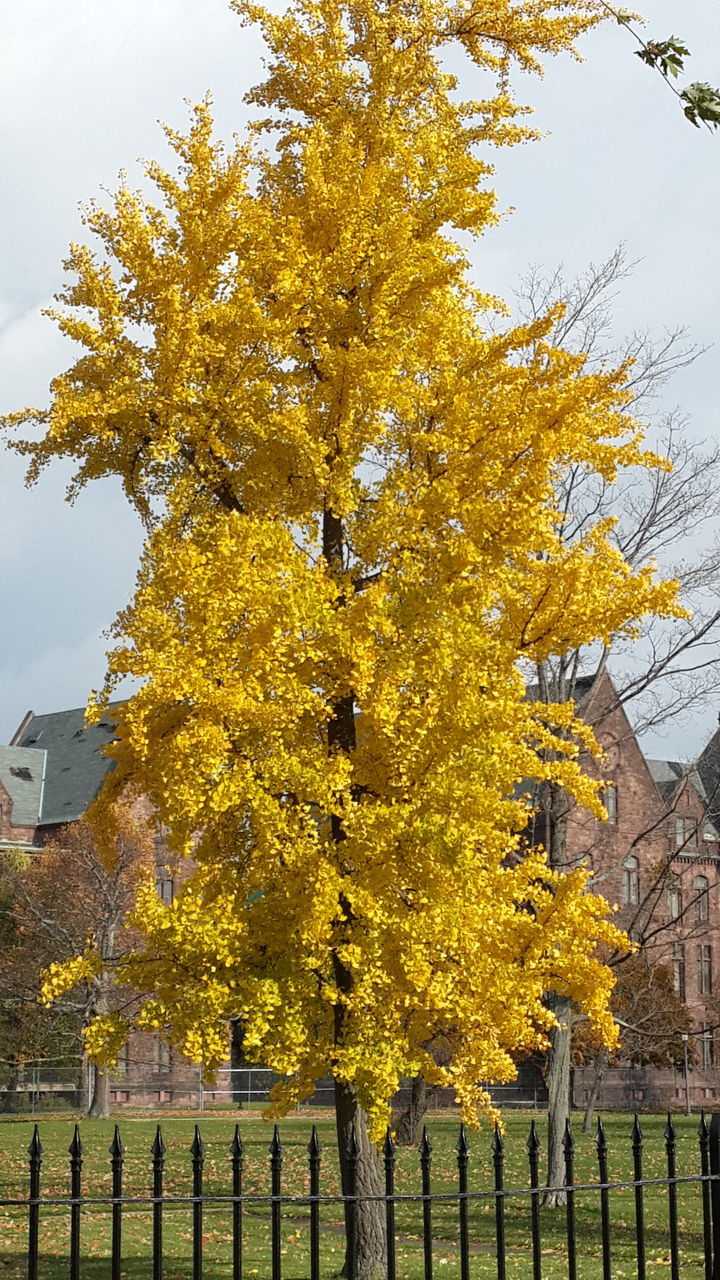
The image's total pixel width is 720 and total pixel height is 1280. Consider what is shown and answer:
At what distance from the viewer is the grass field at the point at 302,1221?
14148mm

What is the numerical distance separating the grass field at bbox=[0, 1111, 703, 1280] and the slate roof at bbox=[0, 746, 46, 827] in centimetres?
3357

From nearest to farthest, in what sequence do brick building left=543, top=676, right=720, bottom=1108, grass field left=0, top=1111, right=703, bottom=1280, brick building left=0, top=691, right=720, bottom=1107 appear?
→ grass field left=0, top=1111, right=703, bottom=1280
brick building left=543, top=676, right=720, bottom=1108
brick building left=0, top=691, right=720, bottom=1107

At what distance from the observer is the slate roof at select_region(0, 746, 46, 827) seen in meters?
61.4

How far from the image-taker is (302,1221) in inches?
696

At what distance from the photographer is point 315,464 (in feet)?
34.1

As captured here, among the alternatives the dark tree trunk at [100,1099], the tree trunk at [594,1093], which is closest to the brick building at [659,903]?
the tree trunk at [594,1093]

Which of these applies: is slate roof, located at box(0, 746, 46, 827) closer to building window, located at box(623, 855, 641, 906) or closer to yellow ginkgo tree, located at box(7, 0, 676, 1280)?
building window, located at box(623, 855, 641, 906)

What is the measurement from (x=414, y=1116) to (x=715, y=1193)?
22.4 m

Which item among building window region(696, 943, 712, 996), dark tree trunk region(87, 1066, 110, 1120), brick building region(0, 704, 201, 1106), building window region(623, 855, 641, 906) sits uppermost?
brick building region(0, 704, 201, 1106)

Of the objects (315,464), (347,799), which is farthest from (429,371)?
(347,799)

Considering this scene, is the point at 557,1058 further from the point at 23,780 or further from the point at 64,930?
the point at 23,780

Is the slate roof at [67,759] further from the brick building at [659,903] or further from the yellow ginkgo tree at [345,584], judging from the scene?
the yellow ginkgo tree at [345,584]

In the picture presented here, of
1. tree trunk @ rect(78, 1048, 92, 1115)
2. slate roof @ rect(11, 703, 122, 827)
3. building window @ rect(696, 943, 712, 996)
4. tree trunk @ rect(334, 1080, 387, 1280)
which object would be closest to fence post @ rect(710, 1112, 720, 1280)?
tree trunk @ rect(334, 1080, 387, 1280)

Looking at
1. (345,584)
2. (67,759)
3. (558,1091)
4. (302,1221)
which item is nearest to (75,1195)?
(345,584)
